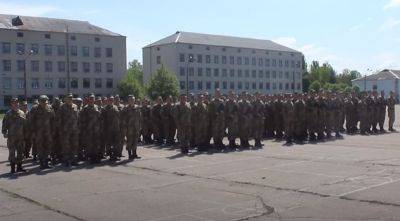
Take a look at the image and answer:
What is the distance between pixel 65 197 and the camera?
10172 millimetres

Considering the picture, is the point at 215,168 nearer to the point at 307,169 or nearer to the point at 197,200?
the point at 307,169

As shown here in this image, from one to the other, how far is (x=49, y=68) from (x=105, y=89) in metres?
10.2

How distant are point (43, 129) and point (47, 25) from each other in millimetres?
77889

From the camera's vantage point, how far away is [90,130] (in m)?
Answer: 15.7

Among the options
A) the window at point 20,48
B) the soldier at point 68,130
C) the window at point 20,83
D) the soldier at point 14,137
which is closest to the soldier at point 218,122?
the soldier at point 68,130

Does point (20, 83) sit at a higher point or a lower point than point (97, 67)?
lower

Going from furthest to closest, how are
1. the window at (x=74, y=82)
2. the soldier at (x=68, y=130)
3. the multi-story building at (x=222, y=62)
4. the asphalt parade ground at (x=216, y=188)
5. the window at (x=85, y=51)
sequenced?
the multi-story building at (x=222, y=62) → the window at (x=85, y=51) → the window at (x=74, y=82) → the soldier at (x=68, y=130) → the asphalt parade ground at (x=216, y=188)

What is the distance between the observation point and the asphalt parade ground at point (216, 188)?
28.1 ft

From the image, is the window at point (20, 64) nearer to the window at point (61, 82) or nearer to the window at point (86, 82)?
the window at point (61, 82)

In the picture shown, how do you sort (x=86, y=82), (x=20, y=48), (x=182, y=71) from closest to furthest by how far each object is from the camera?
(x=20, y=48) < (x=86, y=82) < (x=182, y=71)

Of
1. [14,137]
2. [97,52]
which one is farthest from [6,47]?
[14,137]

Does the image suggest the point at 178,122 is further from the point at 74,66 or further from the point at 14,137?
the point at 74,66

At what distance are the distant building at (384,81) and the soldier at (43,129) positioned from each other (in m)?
109

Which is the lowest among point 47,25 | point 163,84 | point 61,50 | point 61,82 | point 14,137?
point 14,137
